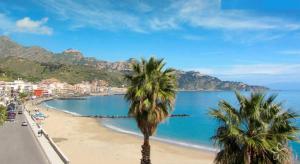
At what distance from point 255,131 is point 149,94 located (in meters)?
8.67

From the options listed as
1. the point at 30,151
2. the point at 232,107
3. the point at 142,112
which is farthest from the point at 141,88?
the point at 30,151

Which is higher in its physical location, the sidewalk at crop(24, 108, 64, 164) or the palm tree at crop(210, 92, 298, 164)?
the palm tree at crop(210, 92, 298, 164)

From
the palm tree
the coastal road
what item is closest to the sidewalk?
the coastal road

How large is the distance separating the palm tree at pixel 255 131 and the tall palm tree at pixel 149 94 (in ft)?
23.4

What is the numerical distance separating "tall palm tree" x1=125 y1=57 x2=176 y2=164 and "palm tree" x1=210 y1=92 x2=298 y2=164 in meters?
7.14

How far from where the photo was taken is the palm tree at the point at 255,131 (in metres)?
12.0

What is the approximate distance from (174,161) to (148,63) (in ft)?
70.7

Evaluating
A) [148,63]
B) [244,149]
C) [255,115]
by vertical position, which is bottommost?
[244,149]

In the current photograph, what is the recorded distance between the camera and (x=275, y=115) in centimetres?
1248

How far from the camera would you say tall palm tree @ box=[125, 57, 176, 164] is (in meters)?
19.9

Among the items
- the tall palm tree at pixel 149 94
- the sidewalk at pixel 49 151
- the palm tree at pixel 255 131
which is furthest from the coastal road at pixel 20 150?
the palm tree at pixel 255 131

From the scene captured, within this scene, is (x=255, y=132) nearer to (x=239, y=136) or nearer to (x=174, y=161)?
(x=239, y=136)

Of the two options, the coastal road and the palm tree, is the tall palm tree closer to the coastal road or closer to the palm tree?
the palm tree

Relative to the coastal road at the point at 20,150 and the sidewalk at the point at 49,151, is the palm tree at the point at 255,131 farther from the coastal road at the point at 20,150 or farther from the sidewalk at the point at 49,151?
the coastal road at the point at 20,150
